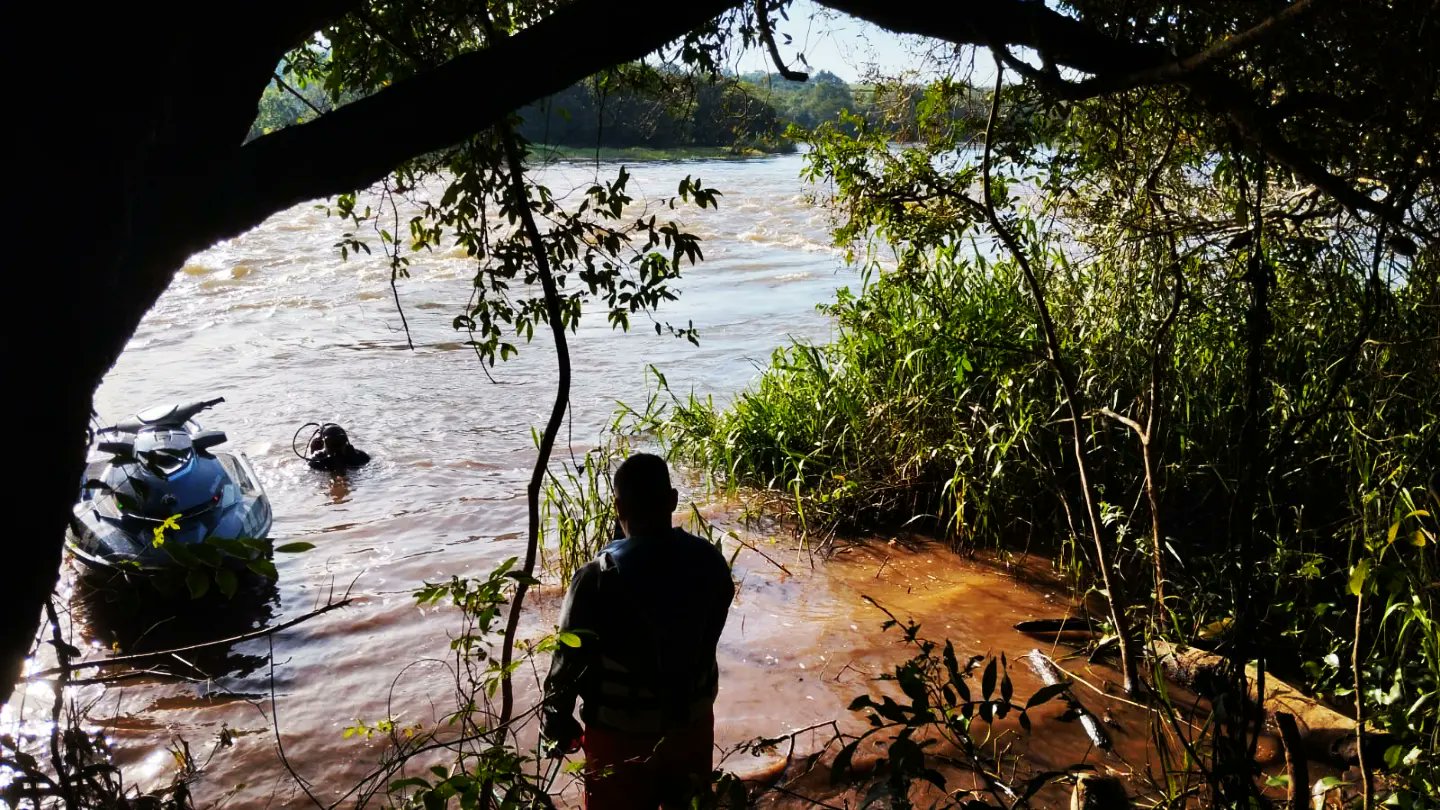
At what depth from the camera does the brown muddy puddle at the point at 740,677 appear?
184 inches

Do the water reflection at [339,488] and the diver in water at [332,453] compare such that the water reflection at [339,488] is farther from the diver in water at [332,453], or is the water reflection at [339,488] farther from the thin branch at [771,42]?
the thin branch at [771,42]

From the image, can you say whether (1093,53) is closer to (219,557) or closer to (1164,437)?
(219,557)

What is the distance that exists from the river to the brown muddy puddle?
0.7 inches

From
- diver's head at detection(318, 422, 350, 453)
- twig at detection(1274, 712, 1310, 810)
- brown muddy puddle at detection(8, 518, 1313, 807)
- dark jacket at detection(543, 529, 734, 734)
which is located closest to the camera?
twig at detection(1274, 712, 1310, 810)

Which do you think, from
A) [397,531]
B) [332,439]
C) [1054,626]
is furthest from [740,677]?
[332,439]

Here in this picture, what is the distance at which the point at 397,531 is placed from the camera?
9203 millimetres

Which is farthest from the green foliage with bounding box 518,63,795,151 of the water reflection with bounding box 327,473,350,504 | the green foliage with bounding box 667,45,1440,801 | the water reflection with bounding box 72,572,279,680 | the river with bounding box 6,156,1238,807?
the water reflection with bounding box 327,473,350,504

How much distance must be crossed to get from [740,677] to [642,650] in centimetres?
284

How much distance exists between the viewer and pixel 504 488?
10.4 m

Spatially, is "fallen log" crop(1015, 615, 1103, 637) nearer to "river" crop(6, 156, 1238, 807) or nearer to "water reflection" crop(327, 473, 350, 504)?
"river" crop(6, 156, 1238, 807)

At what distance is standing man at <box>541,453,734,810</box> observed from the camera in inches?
111

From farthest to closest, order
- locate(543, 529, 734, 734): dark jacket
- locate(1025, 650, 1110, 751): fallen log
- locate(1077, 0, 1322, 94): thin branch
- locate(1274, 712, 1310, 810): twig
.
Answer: locate(1025, 650, 1110, 751): fallen log, locate(543, 529, 734, 734): dark jacket, locate(1274, 712, 1310, 810): twig, locate(1077, 0, 1322, 94): thin branch

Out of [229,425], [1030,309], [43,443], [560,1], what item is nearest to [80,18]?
[43,443]

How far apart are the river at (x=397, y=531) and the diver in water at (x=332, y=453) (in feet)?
0.60
